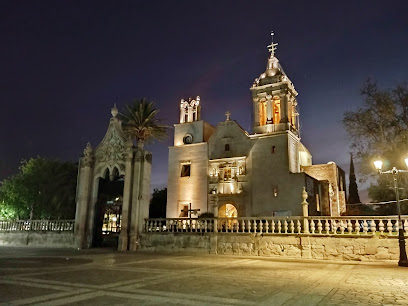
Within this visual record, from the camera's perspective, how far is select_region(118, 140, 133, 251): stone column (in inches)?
842

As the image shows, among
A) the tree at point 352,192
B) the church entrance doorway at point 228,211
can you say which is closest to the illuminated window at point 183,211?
the church entrance doorway at point 228,211

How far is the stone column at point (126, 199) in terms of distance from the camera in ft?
70.2

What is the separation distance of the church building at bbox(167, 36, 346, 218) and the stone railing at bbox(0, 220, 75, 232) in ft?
61.1

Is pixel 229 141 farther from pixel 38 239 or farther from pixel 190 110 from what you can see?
pixel 38 239

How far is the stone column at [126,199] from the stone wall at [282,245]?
1.24 meters

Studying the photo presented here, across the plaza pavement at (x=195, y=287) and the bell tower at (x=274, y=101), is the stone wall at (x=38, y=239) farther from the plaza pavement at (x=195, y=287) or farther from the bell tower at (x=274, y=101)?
the bell tower at (x=274, y=101)

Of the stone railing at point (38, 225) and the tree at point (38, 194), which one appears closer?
the stone railing at point (38, 225)

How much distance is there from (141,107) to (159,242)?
62.7ft

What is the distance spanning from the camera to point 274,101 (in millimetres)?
44594

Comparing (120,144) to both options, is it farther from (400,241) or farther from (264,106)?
(264,106)

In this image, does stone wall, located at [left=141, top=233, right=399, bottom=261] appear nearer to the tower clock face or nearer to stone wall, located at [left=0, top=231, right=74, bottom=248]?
stone wall, located at [left=0, top=231, right=74, bottom=248]

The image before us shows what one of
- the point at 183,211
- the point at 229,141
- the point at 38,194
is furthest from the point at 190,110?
the point at 38,194

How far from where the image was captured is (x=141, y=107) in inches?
1433

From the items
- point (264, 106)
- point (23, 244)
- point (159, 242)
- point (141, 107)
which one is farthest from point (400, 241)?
point (264, 106)
